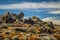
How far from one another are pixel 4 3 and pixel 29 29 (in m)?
0.69

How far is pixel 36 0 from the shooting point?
115 inches

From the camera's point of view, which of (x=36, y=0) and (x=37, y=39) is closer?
(x=37, y=39)

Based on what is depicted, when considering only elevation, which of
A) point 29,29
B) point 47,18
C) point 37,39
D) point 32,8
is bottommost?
point 37,39

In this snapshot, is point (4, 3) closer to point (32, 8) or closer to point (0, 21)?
point (0, 21)

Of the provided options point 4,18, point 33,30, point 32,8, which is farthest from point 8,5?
point 33,30

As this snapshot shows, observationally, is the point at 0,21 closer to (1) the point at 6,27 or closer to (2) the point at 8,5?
(1) the point at 6,27

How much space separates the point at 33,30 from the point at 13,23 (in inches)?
15.5

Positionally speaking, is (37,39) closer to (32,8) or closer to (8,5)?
(32,8)

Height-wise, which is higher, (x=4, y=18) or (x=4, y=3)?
(x=4, y=3)

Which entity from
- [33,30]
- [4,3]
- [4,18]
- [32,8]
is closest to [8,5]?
[4,3]

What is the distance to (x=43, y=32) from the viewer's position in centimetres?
279

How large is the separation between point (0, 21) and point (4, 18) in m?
0.09

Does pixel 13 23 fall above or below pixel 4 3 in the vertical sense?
below

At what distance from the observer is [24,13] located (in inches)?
112
